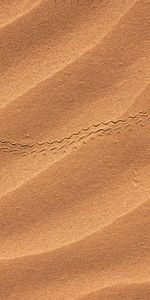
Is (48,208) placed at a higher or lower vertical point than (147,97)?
lower

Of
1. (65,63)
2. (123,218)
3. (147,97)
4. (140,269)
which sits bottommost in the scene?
(140,269)

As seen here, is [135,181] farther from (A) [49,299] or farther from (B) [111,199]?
(A) [49,299]

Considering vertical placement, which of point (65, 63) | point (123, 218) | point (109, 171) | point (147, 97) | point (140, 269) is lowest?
point (140, 269)

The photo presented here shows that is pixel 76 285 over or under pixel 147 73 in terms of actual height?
under

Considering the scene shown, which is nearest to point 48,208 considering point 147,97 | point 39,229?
point 39,229

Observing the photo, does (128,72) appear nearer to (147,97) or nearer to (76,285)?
(147,97)

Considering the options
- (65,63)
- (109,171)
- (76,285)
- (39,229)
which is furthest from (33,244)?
(65,63)

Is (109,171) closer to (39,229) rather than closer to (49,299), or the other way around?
(39,229)
